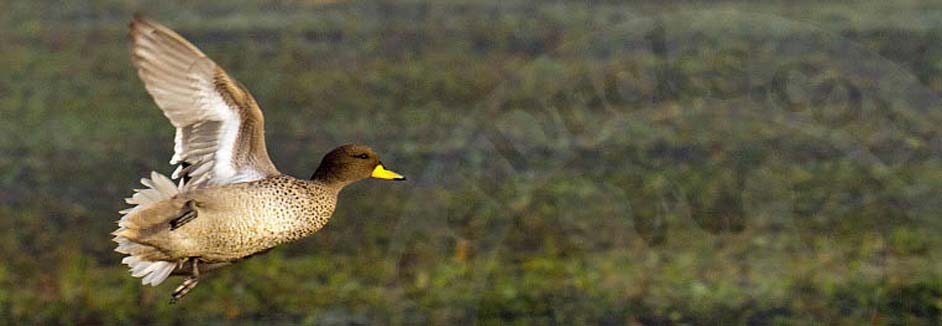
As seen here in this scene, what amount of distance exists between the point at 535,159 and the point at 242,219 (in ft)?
31.8

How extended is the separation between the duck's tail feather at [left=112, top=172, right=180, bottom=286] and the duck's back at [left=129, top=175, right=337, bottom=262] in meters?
0.08

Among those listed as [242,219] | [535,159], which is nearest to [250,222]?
[242,219]

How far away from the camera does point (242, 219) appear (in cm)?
725

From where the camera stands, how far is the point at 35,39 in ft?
77.5

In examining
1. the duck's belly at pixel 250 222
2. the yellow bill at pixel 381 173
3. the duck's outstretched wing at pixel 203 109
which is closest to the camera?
the duck's belly at pixel 250 222

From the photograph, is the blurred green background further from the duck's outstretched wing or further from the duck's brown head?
the duck's brown head

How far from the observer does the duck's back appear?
23.7 feet

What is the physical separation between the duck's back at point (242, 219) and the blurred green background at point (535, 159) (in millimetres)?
5134

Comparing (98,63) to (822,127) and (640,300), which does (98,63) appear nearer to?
(822,127)

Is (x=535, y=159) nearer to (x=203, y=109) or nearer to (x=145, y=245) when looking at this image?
(x=203, y=109)

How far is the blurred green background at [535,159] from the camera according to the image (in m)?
12.9

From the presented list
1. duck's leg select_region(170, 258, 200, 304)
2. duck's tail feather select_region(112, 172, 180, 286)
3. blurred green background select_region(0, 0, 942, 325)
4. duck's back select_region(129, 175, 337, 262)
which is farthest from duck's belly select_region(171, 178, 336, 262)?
blurred green background select_region(0, 0, 942, 325)

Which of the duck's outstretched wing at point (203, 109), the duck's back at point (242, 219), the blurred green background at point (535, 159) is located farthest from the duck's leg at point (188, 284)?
the blurred green background at point (535, 159)

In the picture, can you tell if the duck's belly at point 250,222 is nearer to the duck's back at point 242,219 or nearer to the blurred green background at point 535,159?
the duck's back at point 242,219
